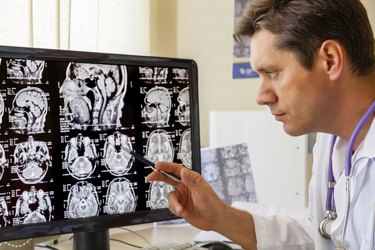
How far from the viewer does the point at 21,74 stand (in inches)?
34.8

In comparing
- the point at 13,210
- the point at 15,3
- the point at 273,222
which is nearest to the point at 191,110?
the point at 273,222

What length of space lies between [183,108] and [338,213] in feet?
1.28

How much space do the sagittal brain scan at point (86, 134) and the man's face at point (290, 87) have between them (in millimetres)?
195

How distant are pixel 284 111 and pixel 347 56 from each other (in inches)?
6.1

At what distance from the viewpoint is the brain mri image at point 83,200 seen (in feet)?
3.07

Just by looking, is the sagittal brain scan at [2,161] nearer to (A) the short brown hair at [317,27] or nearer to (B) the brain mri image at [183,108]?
(B) the brain mri image at [183,108]

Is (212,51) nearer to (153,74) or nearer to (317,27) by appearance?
(153,74)

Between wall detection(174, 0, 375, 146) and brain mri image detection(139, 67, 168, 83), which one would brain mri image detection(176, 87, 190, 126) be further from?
wall detection(174, 0, 375, 146)

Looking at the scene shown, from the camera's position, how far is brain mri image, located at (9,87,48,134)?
0.88 metres

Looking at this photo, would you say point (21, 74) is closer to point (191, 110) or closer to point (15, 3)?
point (191, 110)

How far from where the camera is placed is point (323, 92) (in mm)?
943

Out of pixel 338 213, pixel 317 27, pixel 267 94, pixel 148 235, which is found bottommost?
pixel 148 235

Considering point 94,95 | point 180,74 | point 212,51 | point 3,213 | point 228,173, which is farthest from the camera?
point 212,51

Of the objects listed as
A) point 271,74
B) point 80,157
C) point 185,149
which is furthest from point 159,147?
point 271,74
